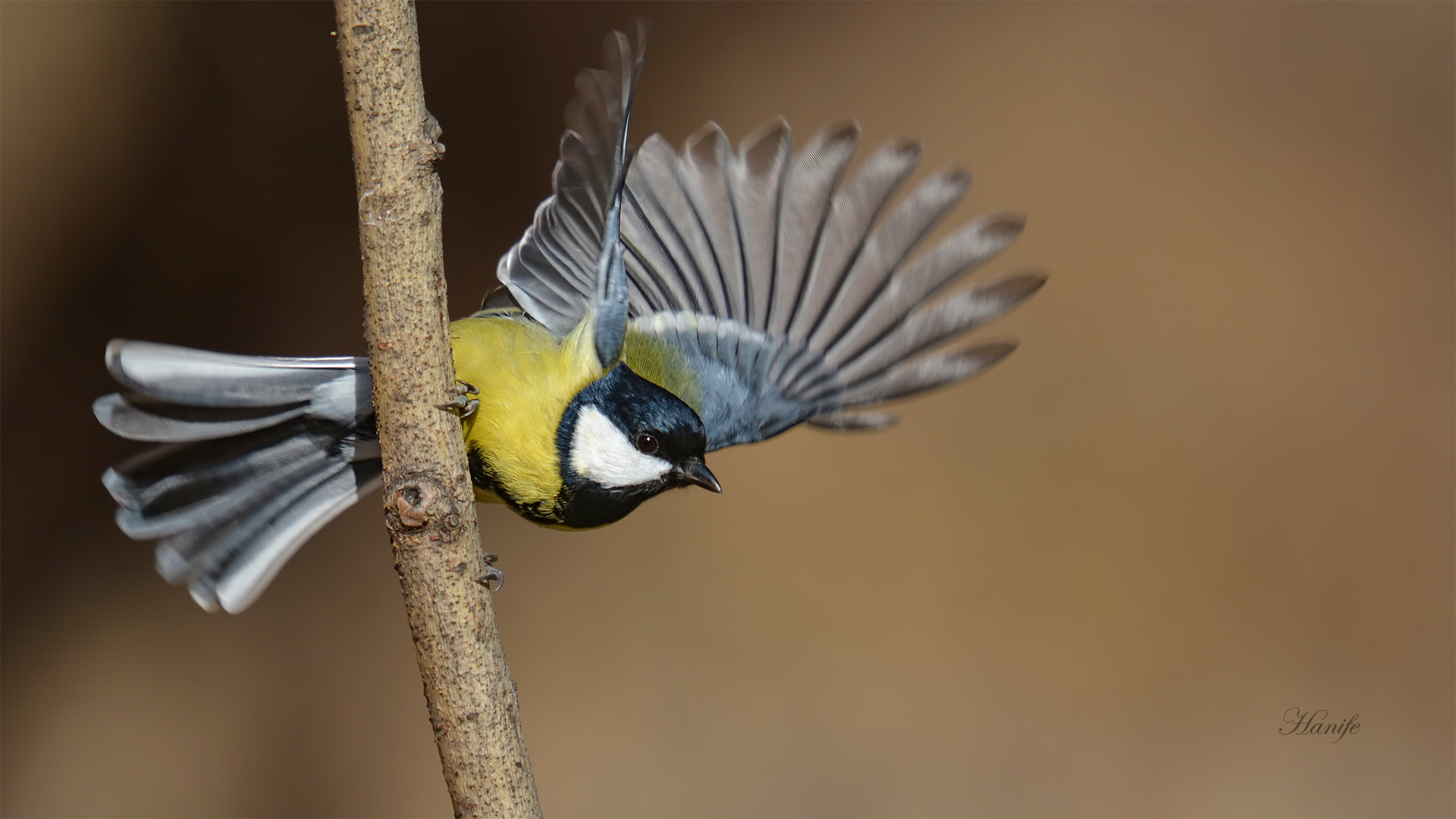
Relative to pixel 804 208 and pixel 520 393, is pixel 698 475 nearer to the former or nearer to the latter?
pixel 520 393

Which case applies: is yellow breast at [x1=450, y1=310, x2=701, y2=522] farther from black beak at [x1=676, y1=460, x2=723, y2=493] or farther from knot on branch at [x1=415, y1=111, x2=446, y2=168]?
knot on branch at [x1=415, y1=111, x2=446, y2=168]

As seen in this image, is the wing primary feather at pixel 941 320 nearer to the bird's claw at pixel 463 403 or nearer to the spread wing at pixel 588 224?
the spread wing at pixel 588 224

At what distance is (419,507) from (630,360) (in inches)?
22.1

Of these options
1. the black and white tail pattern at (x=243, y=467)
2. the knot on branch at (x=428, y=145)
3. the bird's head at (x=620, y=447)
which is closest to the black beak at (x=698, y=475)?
the bird's head at (x=620, y=447)

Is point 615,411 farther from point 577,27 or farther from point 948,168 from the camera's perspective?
point 577,27

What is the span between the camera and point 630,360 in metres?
1.34

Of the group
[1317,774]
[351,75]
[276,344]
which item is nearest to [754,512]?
[276,344]

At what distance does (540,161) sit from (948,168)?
1127 millimetres

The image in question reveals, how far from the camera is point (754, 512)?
2.02m

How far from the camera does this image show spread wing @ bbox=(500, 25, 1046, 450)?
1215 millimetres

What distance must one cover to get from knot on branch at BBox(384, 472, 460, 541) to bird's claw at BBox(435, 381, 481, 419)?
60 mm

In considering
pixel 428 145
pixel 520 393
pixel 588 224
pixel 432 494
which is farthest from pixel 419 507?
pixel 588 224

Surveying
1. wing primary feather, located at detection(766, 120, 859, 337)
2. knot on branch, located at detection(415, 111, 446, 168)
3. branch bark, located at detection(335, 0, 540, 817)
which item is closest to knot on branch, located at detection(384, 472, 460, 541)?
branch bark, located at detection(335, 0, 540, 817)

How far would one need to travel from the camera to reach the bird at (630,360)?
1164 millimetres
